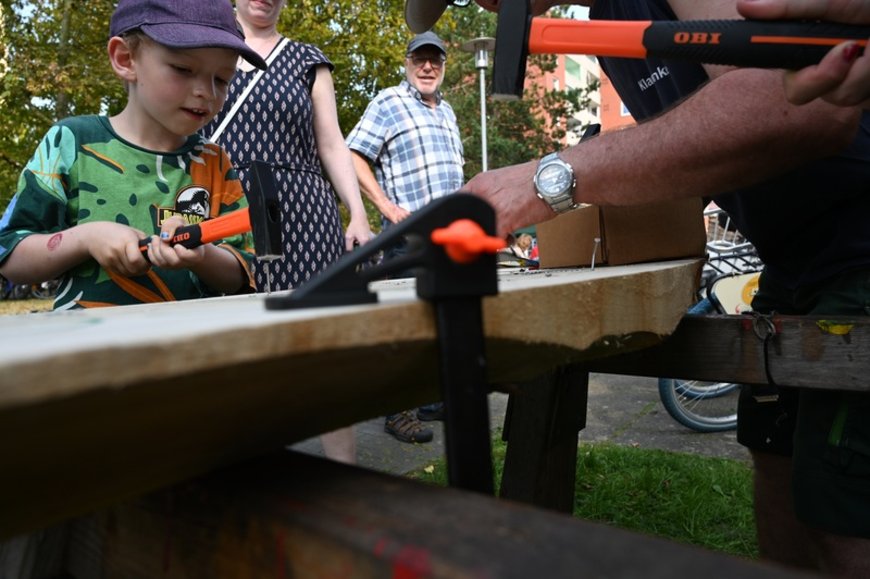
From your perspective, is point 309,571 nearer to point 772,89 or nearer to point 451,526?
point 451,526

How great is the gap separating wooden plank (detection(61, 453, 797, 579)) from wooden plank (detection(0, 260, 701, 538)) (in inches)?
2.1

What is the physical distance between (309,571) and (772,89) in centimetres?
103

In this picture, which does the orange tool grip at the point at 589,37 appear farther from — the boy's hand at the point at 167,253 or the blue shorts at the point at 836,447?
the boy's hand at the point at 167,253

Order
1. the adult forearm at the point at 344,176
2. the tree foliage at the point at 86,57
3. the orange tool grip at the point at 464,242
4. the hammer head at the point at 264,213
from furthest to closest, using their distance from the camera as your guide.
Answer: the tree foliage at the point at 86,57, the adult forearm at the point at 344,176, the hammer head at the point at 264,213, the orange tool grip at the point at 464,242

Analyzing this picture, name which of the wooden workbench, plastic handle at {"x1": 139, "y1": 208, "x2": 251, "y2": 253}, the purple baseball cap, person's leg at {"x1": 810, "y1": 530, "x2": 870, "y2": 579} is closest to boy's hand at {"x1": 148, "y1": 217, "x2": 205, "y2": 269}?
plastic handle at {"x1": 139, "y1": 208, "x2": 251, "y2": 253}

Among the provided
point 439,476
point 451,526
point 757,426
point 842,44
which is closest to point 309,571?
point 451,526

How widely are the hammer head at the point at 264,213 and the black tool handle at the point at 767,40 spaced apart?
0.87 m

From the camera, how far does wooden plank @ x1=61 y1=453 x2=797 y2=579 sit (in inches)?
17.1

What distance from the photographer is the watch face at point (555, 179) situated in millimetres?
1276

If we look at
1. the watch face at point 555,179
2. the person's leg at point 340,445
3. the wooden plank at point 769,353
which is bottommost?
the person's leg at point 340,445

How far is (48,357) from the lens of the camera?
0.39 m

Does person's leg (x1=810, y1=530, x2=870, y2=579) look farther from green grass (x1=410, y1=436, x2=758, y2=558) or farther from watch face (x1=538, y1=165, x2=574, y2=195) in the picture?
green grass (x1=410, y1=436, x2=758, y2=558)

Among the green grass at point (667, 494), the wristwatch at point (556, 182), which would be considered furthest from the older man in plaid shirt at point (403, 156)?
the wristwatch at point (556, 182)

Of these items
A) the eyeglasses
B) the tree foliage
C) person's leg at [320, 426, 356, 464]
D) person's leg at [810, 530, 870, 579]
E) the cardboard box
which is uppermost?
the tree foliage
